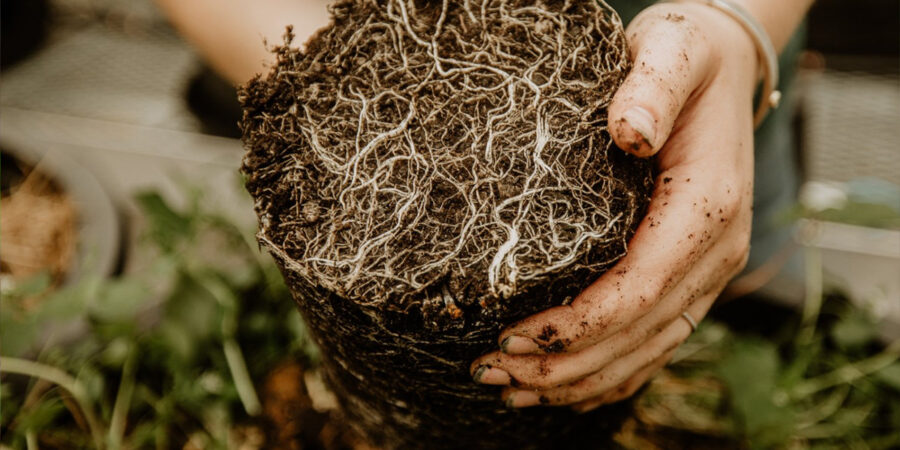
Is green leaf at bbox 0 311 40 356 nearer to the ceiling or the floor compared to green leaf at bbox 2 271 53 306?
nearer to the floor

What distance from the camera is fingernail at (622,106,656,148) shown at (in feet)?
1.33

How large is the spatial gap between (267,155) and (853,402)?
0.81m

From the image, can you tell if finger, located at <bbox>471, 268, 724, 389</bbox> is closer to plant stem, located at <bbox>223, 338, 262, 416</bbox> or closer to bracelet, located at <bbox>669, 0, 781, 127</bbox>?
bracelet, located at <bbox>669, 0, 781, 127</bbox>

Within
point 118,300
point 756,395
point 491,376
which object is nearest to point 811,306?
point 756,395

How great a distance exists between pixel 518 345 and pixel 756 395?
0.38 metres

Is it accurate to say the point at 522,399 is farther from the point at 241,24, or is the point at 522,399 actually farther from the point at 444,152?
the point at 241,24

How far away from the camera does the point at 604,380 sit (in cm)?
48

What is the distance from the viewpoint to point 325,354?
53 centimetres

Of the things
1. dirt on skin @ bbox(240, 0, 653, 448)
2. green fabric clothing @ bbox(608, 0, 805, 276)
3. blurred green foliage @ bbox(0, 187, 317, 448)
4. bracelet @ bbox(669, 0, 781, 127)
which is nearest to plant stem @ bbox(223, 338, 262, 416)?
blurred green foliage @ bbox(0, 187, 317, 448)

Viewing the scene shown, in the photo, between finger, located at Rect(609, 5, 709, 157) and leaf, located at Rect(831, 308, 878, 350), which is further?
leaf, located at Rect(831, 308, 878, 350)

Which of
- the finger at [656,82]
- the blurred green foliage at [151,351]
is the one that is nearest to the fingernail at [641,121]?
the finger at [656,82]

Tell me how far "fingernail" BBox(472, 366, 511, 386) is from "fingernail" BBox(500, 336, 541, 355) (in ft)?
0.07

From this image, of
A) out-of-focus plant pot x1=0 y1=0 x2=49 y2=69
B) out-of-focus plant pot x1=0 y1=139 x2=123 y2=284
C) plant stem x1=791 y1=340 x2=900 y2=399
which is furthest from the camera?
out-of-focus plant pot x1=0 y1=0 x2=49 y2=69

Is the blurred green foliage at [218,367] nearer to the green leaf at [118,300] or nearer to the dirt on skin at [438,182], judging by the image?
the green leaf at [118,300]
